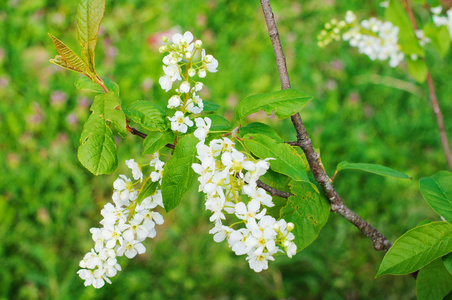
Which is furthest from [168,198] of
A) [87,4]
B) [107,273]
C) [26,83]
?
[26,83]

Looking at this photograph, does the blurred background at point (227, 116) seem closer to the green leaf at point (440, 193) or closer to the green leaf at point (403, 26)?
the green leaf at point (403, 26)

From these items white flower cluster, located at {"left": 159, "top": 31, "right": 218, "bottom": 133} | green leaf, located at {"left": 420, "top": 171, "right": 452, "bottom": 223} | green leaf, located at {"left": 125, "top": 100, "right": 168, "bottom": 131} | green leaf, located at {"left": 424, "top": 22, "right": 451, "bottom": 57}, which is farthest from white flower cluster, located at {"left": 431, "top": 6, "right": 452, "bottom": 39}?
green leaf, located at {"left": 125, "top": 100, "right": 168, "bottom": 131}

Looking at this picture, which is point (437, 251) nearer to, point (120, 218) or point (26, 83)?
point (120, 218)

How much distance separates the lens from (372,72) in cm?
330

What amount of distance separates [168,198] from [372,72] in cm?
289

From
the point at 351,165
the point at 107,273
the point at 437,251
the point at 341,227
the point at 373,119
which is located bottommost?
the point at 341,227

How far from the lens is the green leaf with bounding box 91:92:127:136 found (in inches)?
31.5

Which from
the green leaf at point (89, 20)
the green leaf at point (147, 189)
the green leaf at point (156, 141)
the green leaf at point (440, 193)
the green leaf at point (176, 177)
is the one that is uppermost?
the green leaf at point (89, 20)

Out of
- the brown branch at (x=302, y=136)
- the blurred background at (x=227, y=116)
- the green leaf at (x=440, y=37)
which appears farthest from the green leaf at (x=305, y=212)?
the blurred background at (x=227, y=116)

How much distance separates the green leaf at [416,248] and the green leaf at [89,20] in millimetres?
719

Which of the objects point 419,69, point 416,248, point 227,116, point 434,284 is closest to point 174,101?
point 416,248

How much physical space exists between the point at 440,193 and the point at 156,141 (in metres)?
0.67

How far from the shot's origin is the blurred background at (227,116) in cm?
237

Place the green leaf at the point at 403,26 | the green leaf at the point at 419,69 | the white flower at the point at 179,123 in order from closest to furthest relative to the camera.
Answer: the white flower at the point at 179,123 < the green leaf at the point at 403,26 < the green leaf at the point at 419,69
